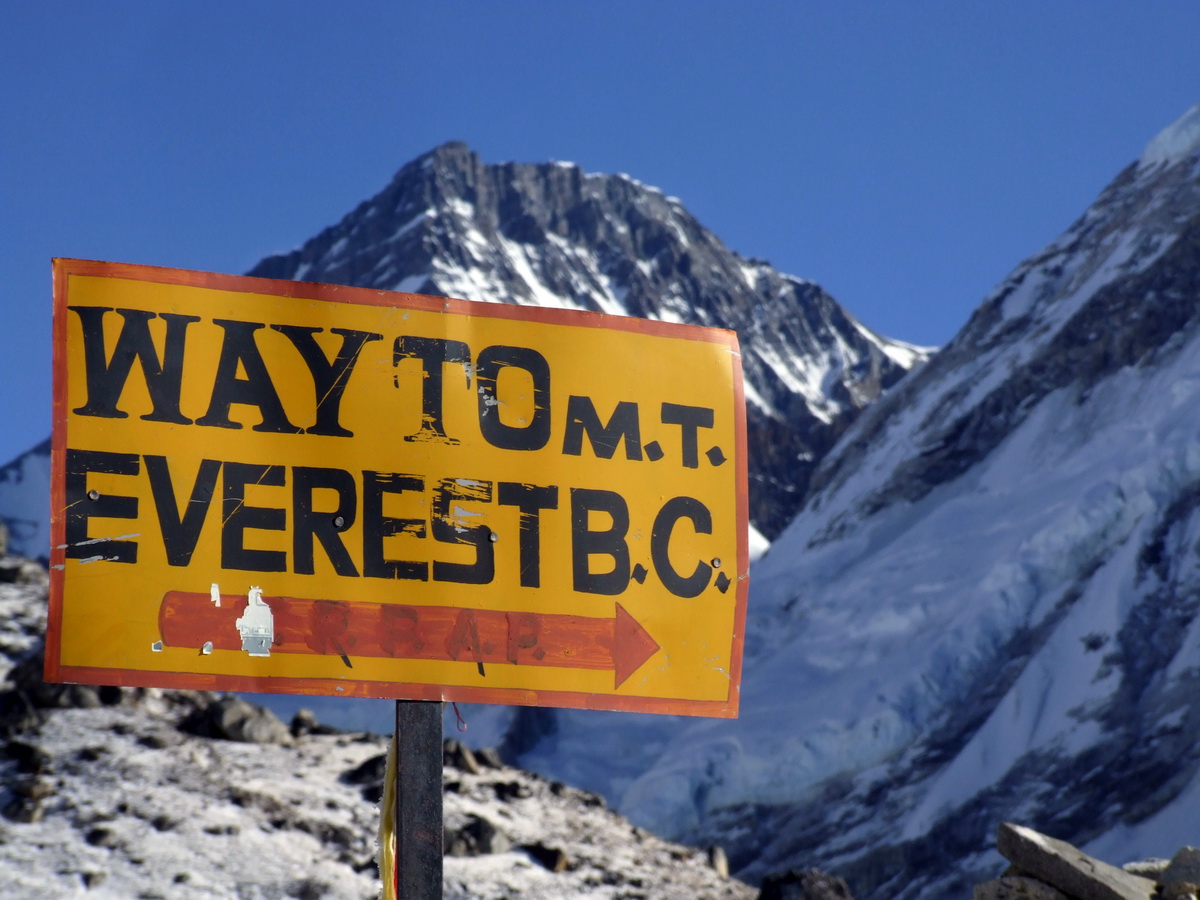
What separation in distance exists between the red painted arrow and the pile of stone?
16.6 feet

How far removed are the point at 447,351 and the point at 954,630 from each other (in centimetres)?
4431

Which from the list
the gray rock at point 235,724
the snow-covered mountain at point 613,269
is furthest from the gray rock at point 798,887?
the snow-covered mountain at point 613,269

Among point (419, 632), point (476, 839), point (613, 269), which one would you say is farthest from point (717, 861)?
point (613, 269)

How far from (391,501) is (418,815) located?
0.91m

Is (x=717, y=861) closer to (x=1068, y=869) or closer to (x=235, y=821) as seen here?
(x=235, y=821)

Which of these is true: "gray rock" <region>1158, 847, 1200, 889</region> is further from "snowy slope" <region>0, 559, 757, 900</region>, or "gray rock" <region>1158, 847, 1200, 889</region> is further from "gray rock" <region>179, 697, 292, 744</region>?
"gray rock" <region>179, 697, 292, 744</region>

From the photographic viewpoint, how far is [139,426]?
3.92 metres

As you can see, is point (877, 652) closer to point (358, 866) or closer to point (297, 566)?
point (358, 866)

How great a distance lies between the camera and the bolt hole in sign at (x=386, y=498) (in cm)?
384

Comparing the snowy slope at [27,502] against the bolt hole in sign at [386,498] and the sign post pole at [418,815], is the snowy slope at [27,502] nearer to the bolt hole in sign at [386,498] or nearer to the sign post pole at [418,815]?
the bolt hole in sign at [386,498]

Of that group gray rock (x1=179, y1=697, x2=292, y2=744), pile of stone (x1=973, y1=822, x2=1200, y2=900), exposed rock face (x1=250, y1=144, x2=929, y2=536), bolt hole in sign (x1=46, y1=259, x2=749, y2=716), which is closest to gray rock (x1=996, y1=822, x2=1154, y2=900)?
pile of stone (x1=973, y1=822, x2=1200, y2=900)

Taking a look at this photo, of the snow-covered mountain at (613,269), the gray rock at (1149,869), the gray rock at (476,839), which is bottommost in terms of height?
the gray rock at (1149,869)

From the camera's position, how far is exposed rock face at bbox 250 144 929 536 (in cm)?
13162

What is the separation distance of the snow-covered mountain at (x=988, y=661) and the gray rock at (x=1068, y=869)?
29501 mm
